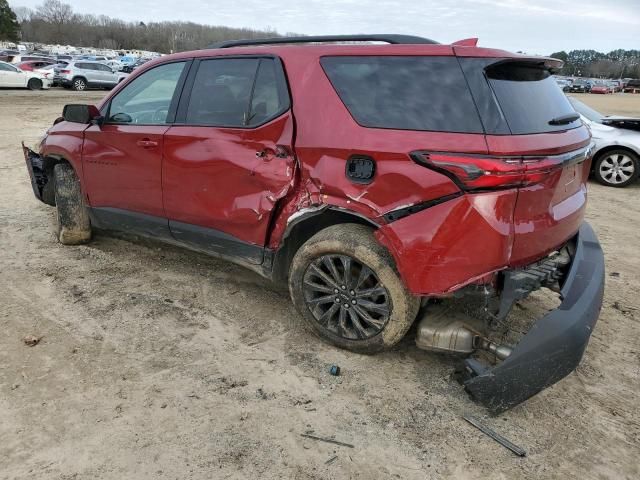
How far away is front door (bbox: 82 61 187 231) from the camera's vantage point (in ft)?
12.7

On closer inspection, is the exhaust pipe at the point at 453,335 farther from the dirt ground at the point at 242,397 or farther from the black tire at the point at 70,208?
the black tire at the point at 70,208

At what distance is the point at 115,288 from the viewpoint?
4031mm

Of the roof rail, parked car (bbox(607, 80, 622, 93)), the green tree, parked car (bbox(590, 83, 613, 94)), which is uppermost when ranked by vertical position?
the green tree

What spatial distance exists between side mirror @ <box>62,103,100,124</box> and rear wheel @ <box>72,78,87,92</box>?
81.1 ft

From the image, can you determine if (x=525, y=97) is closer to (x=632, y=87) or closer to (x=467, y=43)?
(x=467, y=43)

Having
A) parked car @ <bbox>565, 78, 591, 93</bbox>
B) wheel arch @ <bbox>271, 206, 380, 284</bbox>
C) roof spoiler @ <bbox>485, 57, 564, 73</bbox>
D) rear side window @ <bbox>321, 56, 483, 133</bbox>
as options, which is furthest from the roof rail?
parked car @ <bbox>565, 78, 591, 93</bbox>

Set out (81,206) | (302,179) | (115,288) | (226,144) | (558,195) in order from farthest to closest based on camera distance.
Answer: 1. (81,206)
2. (115,288)
3. (226,144)
4. (302,179)
5. (558,195)

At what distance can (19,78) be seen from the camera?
23.8 m

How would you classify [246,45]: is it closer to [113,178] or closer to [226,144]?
[226,144]

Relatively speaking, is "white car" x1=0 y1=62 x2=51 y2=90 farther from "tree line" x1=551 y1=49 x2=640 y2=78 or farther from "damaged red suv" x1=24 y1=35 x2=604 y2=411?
"tree line" x1=551 y1=49 x2=640 y2=78

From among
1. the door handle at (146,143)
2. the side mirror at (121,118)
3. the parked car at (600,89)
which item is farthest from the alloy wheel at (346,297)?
the parked car at (600,89)

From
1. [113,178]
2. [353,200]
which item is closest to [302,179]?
[353,200]

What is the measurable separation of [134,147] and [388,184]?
2.23 metres

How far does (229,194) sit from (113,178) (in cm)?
136
